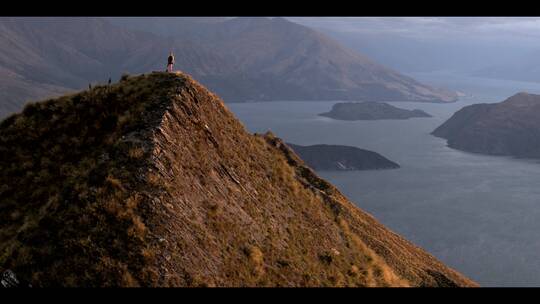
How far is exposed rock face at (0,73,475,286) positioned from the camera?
1886cm

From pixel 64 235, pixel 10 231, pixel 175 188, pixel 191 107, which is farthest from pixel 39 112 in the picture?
pixel 64 235

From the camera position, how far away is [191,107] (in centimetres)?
3144

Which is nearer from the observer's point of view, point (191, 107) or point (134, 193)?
point (134, 193)

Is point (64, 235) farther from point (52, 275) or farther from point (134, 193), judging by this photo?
point (134, 193)

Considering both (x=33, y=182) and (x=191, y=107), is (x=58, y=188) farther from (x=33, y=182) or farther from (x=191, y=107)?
(x=191, y=107)

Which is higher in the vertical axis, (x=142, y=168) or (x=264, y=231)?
(x=142, y=168)

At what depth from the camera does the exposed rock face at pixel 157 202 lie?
18.9 meters

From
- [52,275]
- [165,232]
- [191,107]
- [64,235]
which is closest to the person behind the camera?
[52,275]

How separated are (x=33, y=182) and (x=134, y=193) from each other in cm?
920

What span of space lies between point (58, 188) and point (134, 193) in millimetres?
6020

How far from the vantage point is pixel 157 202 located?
2200cm

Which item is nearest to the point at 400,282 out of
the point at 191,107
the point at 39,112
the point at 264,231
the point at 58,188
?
the point at 264,231
